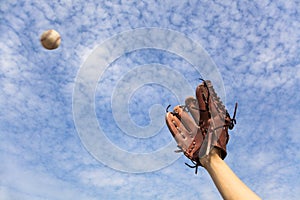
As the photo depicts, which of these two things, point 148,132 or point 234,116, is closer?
point 234,116

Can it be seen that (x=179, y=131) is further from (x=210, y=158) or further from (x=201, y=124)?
(x=210, y=158)

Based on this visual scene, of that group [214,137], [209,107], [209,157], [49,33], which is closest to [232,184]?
[209,157]

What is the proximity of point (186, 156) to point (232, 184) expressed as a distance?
2390 millimetres

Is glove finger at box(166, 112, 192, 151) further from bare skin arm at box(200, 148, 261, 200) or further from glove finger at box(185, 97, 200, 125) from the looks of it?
bare skin arm at box(200, 148, 261, 200)

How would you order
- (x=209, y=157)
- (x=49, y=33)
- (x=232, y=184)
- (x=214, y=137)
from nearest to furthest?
(x=232, y=184) → (x=209, y=157) → (x=214, y=137) → (x=49, y=33)

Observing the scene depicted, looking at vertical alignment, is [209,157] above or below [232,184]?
above

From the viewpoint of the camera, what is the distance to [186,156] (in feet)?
27.5

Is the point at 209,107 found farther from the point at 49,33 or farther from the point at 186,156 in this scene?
the point at 49,33

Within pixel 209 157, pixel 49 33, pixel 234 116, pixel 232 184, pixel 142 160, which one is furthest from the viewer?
pixel 142 160

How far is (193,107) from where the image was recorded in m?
8.74

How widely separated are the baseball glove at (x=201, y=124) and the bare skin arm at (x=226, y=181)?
21.6 inches

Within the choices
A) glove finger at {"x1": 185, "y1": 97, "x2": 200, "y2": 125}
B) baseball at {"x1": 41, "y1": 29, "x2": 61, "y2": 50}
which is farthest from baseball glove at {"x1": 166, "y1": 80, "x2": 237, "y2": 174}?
baseball at {"x1": 41, "y1": 29, "x2": 61, "y2": 50}

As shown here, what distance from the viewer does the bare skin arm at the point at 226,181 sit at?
578 cm

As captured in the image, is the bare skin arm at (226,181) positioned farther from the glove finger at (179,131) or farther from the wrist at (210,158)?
the glove finger at (179,131)
